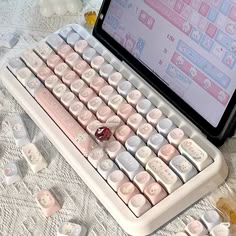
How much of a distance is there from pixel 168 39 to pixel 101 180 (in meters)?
0.18

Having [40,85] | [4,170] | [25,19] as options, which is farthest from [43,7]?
[4,170]

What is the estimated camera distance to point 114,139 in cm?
59

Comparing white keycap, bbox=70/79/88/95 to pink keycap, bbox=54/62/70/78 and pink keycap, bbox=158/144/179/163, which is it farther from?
pink keycap, bbox=158/144/179/163

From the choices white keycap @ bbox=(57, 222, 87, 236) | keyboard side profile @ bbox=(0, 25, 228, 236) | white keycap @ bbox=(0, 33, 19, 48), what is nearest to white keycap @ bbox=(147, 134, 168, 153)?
keyboard side profile @ bbox=(0, 25, 228, 236)

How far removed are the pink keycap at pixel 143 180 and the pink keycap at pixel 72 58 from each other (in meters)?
0.19

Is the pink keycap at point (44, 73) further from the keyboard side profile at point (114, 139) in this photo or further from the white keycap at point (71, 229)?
the white keycap at point (71, 229)

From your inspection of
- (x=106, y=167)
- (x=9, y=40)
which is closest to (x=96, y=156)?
(x=106, y=167)

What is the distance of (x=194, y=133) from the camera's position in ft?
1.88

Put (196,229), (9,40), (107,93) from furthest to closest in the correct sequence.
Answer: (9,40), (107,93), (196,229)

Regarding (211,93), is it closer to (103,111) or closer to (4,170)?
(103,111)

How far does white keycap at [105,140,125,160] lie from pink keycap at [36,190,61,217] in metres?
0.08

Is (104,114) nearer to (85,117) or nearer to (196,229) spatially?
(85,117)

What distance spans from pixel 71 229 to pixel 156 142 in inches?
4.9

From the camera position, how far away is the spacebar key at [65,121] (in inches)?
23.1
